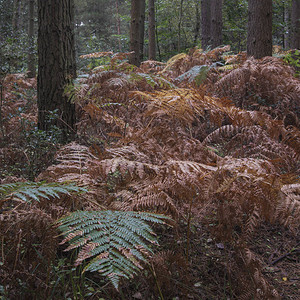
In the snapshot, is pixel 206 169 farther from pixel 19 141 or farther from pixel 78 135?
pixel 19 141

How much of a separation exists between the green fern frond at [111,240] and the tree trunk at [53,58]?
7.78ft

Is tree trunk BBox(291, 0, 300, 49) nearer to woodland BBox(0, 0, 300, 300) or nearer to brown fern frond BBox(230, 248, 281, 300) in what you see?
woodland BBox(0, 0, 300, 300)

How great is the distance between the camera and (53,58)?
145 inches

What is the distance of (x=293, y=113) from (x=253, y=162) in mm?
2428

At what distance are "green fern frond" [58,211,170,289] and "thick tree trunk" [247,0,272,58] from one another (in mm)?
5350

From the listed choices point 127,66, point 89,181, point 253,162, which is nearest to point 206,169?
point 253,162

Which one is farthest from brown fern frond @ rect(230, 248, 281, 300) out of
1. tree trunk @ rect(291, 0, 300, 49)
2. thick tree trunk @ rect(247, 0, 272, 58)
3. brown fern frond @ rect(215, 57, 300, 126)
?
tree trunk @ rect(291, 0, 300, 49)

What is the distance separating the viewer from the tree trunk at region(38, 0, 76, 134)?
365cm

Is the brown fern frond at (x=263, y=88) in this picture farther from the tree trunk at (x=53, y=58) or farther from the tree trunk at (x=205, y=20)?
the tree trunk at (x=205, y=20)


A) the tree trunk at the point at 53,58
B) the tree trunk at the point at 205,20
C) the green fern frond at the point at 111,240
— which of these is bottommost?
the green fern frond at the point at 111,240

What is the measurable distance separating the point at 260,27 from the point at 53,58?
417 cm

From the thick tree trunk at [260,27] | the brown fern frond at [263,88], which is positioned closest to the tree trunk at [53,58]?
the brown fern frond at [263,88]

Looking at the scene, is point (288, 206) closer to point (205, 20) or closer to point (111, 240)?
point (111, 240)

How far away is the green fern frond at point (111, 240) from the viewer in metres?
1.17
